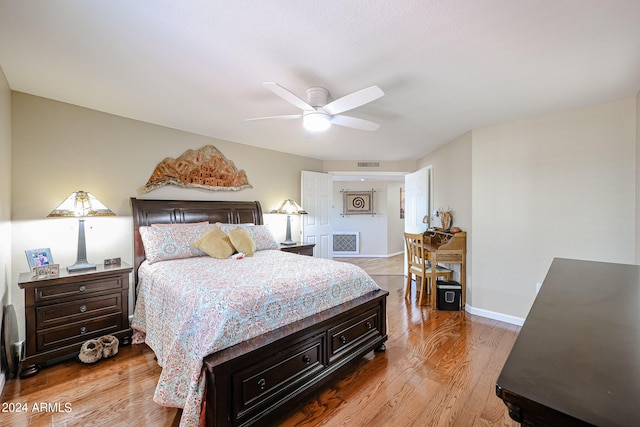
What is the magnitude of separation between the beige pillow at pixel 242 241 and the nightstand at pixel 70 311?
1.03 meters

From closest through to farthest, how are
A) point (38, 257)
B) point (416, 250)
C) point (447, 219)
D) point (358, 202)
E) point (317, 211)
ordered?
point (38, 257) < point (416, 250) < point (447, 219) < point (317, 211) < point (358, 202)

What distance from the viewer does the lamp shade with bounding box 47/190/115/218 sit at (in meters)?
2.54

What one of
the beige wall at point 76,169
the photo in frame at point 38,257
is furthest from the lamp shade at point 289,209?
the photo in frame at point 38,257

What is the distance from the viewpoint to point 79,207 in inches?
102

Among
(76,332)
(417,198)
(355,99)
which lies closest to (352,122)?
(355,99)

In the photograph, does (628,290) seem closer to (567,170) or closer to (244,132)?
(567,170)

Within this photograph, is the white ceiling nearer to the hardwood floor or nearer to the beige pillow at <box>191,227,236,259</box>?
the beige pillow at <box>191,227,236,259</box>

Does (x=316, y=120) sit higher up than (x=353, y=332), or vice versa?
(x=316, y=120)

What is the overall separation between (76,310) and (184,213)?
4.72 feet

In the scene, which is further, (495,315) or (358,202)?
(358,202)

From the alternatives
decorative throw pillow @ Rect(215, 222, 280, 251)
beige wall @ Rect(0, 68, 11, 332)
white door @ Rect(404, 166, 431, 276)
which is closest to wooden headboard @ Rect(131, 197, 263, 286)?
decorative throw pillow @ Rect(215, 222, 280, 251)

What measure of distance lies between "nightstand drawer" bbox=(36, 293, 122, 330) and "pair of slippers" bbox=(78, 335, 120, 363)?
230 millimetres

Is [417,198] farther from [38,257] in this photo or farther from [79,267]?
[38,257]

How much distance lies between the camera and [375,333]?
2.59 metres
